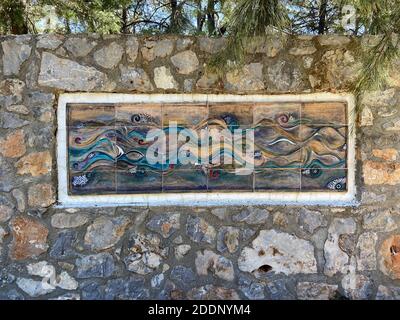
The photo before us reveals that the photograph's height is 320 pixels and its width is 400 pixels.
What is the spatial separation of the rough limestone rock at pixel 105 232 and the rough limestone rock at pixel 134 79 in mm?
967

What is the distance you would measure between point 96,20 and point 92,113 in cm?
205

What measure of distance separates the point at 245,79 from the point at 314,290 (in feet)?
5.42

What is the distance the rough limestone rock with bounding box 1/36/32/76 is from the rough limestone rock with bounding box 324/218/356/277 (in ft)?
8.46

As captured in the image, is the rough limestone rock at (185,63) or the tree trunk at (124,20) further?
the tree trunk at (124,20)

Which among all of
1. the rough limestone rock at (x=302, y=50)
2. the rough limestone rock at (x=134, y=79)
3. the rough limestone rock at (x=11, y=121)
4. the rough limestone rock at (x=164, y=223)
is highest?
the rough limestone rock at (x=302, y=50)

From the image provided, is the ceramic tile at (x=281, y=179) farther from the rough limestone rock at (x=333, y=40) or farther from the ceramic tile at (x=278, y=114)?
the rough limestone rock at (x=333, y=40)

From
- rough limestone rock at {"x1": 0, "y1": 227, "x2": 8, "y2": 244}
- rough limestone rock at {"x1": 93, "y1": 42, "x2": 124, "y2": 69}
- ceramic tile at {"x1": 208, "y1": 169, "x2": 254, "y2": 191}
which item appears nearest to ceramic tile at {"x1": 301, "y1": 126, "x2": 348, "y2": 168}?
ceramic tile at {"x1": 208, "y1": 169, "x2": 254, "y2": 191}

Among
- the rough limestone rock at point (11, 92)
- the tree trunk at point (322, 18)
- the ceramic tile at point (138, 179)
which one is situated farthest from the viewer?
the tree trunk at point (322, 18)

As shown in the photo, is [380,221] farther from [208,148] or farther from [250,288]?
[208,148]

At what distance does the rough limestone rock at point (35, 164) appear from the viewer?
3.62 meters

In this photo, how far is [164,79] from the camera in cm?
363

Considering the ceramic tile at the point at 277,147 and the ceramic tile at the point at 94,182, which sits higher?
the ceramic tile at the point at 277,147

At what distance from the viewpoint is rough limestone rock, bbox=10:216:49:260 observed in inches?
143

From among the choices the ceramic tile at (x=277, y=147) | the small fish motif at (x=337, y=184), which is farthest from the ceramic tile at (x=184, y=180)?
the small fish motif at (x=337, y=184)
